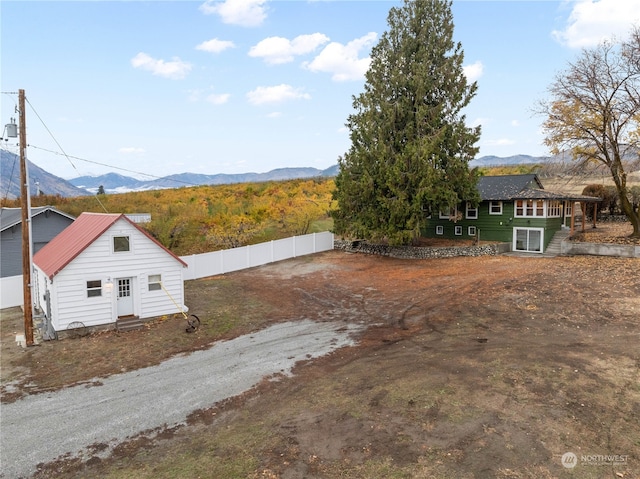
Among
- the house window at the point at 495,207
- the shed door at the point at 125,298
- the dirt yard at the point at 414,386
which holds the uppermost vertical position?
the house window at the point at 495,207

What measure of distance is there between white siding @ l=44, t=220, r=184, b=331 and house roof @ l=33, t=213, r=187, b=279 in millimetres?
207

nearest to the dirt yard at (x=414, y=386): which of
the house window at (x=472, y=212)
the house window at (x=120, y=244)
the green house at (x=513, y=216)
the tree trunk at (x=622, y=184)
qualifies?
the house window at (x=120, y=244)

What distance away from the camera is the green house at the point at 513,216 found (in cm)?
2894

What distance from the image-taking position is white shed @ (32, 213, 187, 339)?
15.8m

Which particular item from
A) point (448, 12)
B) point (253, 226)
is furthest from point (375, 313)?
point (448, 12)

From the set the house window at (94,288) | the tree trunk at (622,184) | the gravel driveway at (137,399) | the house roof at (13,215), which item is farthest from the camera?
the tree trunk at (622,184)

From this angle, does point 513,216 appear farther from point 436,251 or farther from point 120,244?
point 120,244

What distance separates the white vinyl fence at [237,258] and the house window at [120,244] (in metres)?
7.92

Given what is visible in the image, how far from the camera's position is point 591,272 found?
21.5 metres

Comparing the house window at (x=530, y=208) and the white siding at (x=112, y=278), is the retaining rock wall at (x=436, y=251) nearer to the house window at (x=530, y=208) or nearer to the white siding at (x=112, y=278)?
the house window at (x=530, y=208)

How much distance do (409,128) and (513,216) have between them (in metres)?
10.3

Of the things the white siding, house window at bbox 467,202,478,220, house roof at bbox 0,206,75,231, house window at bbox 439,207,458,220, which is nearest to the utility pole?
the white siding

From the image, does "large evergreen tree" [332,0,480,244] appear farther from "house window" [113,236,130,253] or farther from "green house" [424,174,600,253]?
"house window" [113,236,130,253]

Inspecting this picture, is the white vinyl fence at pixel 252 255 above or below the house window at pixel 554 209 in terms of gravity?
below
